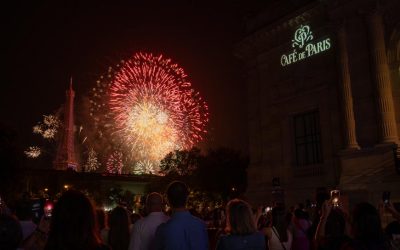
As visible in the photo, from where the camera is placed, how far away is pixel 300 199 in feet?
101

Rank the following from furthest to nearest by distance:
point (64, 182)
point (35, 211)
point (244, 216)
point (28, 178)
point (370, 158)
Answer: point (64, 182), point (28, 178), point (370, 158), point (35, 211), point (244, 216)

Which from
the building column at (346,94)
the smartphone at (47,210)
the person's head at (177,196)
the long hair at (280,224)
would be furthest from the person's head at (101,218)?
the building column at (346,94)

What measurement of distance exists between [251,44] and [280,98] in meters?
5.99

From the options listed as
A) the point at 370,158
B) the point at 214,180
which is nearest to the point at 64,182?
the point at 214,180

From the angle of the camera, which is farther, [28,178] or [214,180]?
[28,178]

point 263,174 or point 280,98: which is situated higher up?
point 280,98

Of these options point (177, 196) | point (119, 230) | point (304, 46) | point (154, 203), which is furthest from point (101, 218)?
point (304, 46)

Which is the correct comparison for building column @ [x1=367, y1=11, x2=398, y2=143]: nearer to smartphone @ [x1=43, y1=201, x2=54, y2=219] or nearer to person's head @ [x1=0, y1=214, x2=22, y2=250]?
smartphone @ [x1=43, y1=201, x2=54, y2=219]

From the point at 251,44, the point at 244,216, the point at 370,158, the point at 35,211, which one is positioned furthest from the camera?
the point at 251,44

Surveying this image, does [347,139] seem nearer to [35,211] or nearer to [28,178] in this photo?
[35,211]

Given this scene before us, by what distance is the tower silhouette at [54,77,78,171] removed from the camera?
3558 inches

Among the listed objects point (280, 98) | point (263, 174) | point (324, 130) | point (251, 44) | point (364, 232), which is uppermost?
point (251, 44)

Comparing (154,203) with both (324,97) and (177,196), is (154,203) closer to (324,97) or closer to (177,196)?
(177,196)

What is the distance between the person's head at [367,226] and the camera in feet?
16.7
